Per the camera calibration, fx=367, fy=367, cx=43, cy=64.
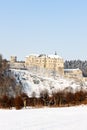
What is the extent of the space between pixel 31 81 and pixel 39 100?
87587mm

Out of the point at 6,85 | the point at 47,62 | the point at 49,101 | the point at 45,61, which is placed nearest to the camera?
the point at 49,101

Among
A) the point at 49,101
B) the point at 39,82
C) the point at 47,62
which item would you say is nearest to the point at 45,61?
the point at 47,62

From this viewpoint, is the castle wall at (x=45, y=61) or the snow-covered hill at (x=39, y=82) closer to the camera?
the snow-covered hill at (x=39, y=82)

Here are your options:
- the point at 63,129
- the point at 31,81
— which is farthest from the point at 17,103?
the point at 31,81

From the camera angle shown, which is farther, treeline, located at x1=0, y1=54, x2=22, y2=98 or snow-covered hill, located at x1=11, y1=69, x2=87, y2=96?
snow-covered hill, located at x1=11, y1=69, x2=87, y2=96

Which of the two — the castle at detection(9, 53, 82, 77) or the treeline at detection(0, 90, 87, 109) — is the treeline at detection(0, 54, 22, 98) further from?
the castle at detection(9, 53, 82, 77)

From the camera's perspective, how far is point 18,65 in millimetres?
148125

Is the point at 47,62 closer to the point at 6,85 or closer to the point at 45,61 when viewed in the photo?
the point at 45,61

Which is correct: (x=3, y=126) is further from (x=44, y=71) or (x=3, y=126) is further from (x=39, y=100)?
(x=44, y=71)

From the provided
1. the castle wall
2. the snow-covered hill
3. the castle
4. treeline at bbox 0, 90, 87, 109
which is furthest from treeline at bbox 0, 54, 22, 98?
the castle wall

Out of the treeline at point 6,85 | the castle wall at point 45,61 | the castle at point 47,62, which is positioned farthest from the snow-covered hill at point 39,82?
the castle wall at point 45,61

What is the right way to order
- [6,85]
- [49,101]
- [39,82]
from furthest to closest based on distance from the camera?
[39,82] < [6,85] < [49,101]

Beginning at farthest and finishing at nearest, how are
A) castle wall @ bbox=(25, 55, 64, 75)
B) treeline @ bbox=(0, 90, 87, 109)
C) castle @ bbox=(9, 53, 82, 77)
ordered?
castle wall @ bbox=(25, 55, 64, 75) → castle @ bbox=(9, 53, 82, 77) → treeline @ bbox=(0, 90, 87, 109)

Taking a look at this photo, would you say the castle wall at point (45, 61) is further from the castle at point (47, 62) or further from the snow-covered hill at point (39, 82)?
the snow-covered hill at point (39, 82)
